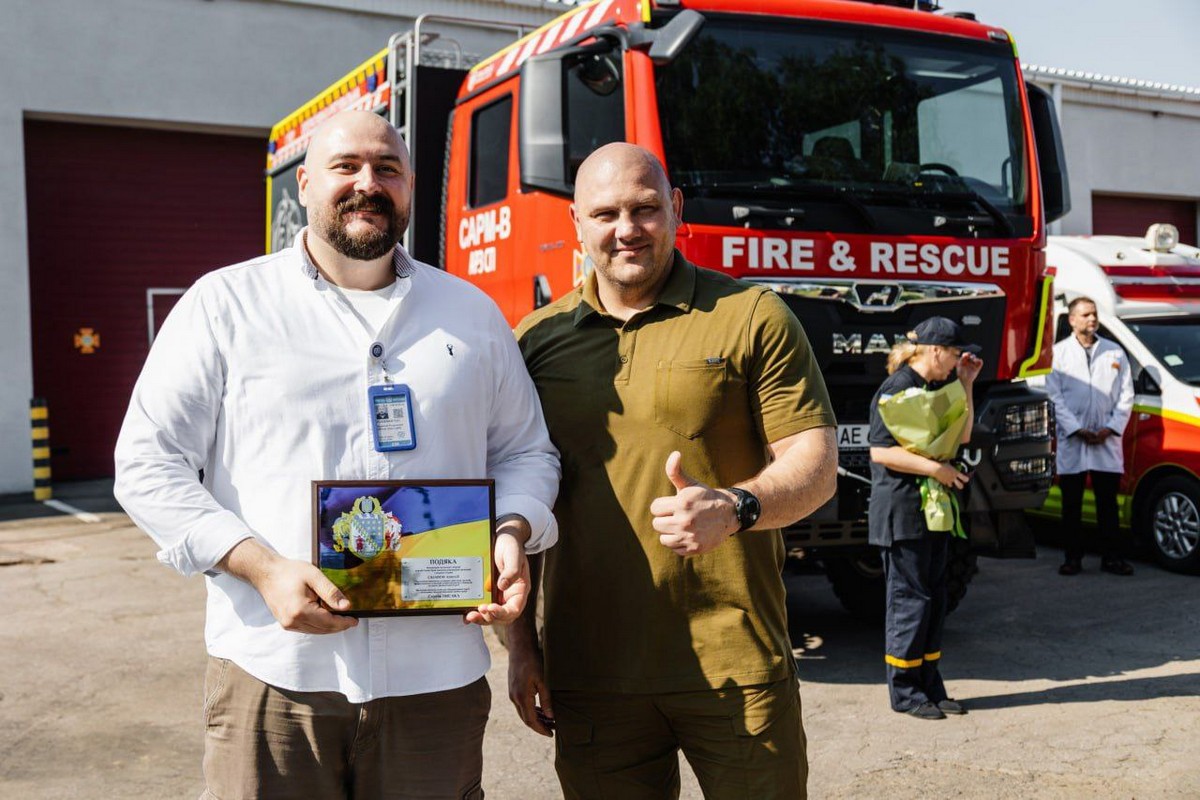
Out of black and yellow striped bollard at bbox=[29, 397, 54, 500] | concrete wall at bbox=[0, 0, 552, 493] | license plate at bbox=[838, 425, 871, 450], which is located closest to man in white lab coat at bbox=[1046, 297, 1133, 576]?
license plate at bbox=[838, 425, 871, 450]

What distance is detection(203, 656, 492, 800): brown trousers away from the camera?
6.89ft

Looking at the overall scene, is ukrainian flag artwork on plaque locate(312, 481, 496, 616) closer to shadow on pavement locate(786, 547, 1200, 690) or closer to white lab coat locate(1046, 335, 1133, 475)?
shadow on pavement locate(786, 547, 1200, 690)

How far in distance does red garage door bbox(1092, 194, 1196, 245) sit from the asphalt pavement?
512 inches

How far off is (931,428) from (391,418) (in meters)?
3.21

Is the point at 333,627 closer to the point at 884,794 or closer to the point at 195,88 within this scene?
the point at 884,794

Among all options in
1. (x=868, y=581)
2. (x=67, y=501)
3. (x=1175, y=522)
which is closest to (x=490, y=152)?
(x=868, y=581)

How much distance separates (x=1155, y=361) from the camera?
817cm

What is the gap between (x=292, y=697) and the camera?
2100 millimetres

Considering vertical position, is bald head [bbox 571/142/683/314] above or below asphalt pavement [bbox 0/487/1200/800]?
above

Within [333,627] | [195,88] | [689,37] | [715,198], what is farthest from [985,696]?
[195,88]

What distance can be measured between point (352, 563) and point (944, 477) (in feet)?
11.1

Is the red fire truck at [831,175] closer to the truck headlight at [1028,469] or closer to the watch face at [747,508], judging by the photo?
the truck headlight at [1028,469]

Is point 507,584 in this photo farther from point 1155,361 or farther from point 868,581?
point 1155,361

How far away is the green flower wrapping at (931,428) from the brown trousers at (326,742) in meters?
3.09
